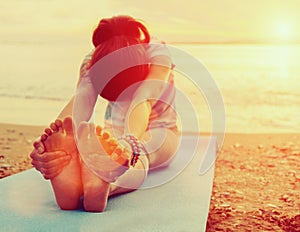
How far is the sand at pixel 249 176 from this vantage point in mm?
2111

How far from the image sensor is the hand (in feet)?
4.57

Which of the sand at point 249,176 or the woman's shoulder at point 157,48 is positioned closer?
the woman's shoulder at point 157,48

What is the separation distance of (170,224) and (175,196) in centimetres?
31

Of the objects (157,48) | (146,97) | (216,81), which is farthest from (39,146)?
(216,81)

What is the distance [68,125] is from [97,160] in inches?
5.5

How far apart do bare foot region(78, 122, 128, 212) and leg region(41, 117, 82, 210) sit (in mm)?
25

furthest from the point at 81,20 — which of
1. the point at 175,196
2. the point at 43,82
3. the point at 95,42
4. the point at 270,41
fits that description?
the point at 175,196

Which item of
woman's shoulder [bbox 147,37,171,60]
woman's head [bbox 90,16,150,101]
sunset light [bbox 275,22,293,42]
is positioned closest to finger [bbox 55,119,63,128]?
woman's head [bbox 90,16,150,101]

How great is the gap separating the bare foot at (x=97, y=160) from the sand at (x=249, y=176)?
73 cm

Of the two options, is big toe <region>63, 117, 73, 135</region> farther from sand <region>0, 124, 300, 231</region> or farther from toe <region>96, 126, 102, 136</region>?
sand <region>0, 124, 300, 231</region>

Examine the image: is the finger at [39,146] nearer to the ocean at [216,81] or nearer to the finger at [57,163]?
the finger at [57,163]

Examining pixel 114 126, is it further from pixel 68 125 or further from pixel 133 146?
pixel 68 125

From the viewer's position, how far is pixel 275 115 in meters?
5.31

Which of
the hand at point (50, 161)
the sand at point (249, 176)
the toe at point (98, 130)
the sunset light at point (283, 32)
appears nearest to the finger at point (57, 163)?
the hand at point (50, 161)
